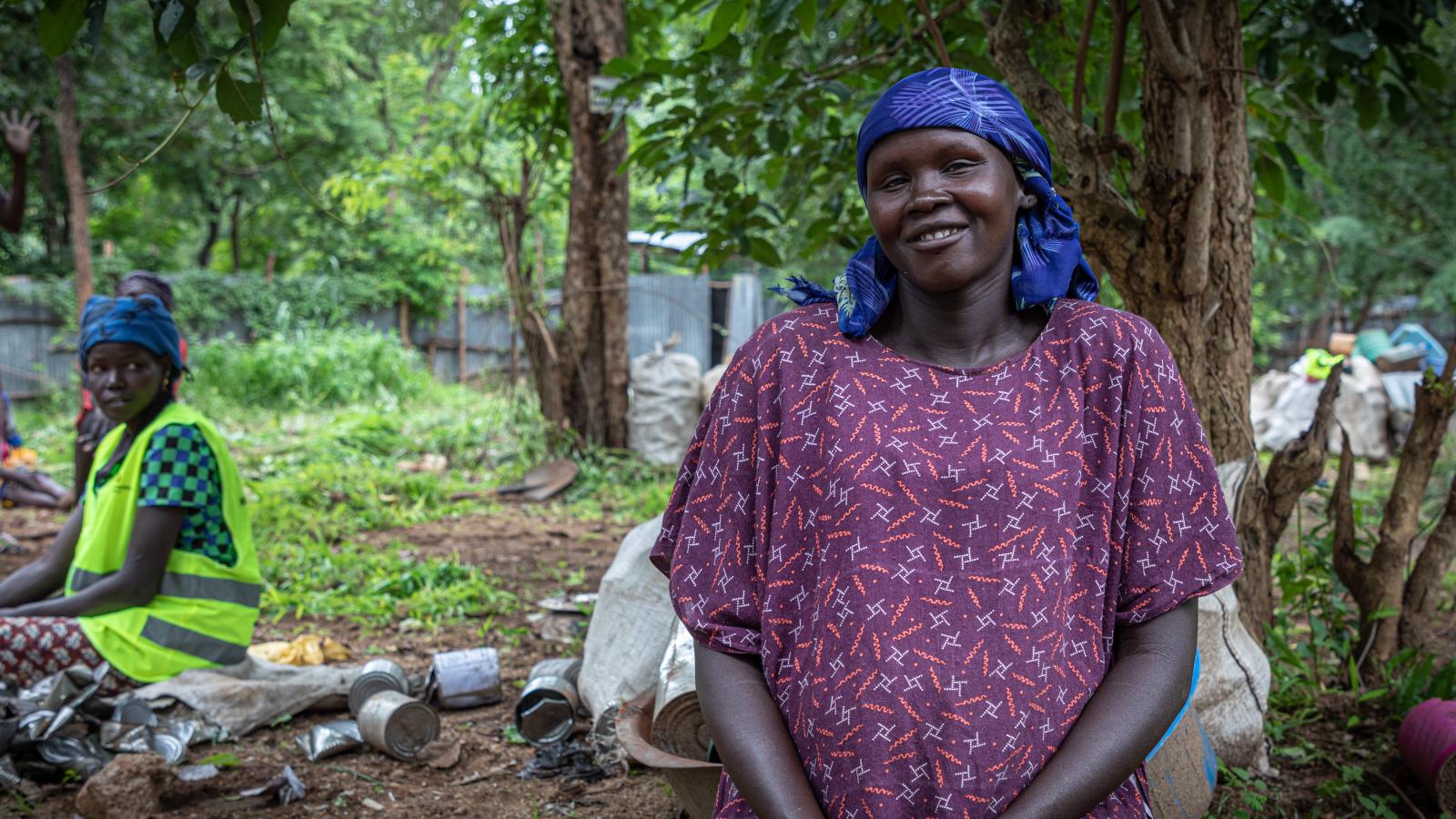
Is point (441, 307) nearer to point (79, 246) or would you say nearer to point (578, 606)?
point (79, 246)

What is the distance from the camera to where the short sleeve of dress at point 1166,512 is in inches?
60.4

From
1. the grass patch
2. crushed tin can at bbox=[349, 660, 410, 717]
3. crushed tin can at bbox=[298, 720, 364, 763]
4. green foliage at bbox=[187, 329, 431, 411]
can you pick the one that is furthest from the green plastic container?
crushed tin can at bbox=[298, 720, 364, 763]

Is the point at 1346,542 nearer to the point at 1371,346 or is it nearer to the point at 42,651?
the point at 42,651

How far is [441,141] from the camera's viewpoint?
918 cm

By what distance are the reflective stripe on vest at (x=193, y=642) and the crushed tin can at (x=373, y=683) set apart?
413 millimetres

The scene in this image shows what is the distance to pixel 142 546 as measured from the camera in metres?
3.33

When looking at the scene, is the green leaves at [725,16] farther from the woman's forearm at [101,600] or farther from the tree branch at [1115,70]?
the woman's forearm at [101,600]

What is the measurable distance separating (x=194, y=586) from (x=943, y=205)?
9.49 feet

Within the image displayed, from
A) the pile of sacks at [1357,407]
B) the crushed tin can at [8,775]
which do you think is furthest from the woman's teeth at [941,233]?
the pile of sacks at [1357,407]

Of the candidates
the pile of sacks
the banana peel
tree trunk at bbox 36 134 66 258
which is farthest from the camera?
tree trunk at bbox 36 134 66 258

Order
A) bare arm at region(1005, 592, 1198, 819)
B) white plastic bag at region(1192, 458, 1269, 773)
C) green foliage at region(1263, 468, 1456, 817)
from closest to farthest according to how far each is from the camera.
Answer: bare arm at region(1005, 592, 1198, 819) < white plastic bag at region(1192, 458, 1269, 773) < green foliage at region(1263, 468, 1456, 817)

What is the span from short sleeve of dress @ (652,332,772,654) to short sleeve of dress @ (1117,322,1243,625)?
1.71 feet

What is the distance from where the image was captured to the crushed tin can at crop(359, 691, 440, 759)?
3164 mm

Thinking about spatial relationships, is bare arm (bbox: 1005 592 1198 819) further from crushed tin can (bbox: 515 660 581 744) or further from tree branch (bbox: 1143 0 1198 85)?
crushed tin can (bbox: 515 660 581 744)
